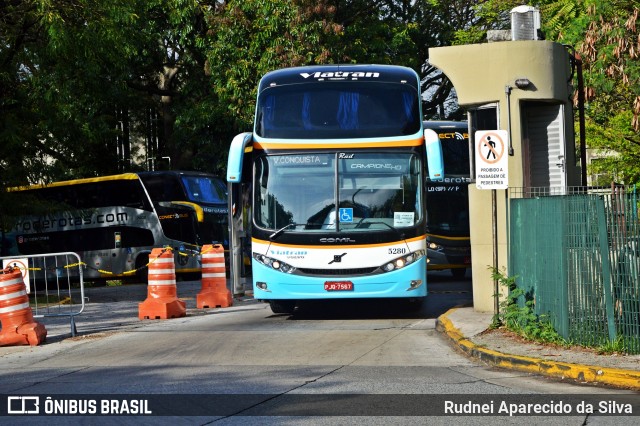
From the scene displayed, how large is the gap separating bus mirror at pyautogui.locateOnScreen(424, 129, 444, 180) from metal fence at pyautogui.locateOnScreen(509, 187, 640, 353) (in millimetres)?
3237

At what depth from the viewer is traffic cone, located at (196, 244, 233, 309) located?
22000 mm

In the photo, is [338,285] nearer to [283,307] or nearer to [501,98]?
[283,307]

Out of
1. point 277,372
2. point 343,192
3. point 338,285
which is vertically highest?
point 343,192

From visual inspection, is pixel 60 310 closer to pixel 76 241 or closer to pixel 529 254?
pixel 529 254

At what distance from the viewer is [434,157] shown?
17.4 metres

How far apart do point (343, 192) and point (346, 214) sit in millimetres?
379

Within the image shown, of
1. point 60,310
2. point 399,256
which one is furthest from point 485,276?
point 60,310

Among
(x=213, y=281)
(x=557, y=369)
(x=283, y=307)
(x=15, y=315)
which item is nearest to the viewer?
(x=557, y=369)

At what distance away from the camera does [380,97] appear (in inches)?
712

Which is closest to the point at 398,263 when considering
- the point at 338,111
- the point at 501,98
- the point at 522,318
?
the point at 338,111

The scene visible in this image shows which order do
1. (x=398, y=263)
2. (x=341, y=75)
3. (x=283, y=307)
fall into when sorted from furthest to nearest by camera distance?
1. (x=283, y=307)
2. (x=341, y=75)
3. (x=398, y=263)

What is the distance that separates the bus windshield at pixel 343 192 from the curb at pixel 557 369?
4.27m

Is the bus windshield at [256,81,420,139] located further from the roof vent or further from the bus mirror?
the roof vent

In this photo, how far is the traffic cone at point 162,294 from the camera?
765 inches
